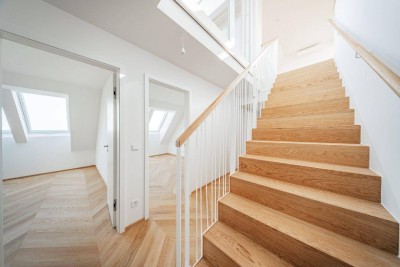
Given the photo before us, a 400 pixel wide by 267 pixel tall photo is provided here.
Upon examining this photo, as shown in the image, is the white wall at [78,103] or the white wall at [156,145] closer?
the white wall at [78,103]

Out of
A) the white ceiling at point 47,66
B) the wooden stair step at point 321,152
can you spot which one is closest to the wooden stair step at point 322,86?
the wooden stair step at point 321,152

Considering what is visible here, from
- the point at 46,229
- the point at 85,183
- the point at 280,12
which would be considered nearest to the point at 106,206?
the point at 46,229

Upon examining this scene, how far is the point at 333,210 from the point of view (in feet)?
2.99

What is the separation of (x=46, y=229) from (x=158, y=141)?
488cm

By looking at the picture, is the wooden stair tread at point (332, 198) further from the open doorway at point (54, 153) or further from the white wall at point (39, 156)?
the white wall at point (39, 156)

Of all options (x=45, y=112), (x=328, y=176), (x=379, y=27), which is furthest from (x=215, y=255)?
(x=45, y=112)

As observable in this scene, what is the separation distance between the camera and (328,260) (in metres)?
0.76

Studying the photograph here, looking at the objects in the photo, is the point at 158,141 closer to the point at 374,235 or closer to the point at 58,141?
the point at 58,141

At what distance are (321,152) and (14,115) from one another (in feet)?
20.0

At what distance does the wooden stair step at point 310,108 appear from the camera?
1576 millimetres

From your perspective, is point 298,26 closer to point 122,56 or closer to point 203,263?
point 122,56

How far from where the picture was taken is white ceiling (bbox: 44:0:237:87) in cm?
122

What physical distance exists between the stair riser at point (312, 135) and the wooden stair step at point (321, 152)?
0.15 m

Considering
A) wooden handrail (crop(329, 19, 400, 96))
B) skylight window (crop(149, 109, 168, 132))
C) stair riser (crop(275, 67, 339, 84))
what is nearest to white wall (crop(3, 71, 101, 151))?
skylight window (crop(149, 109, 168, 132))
